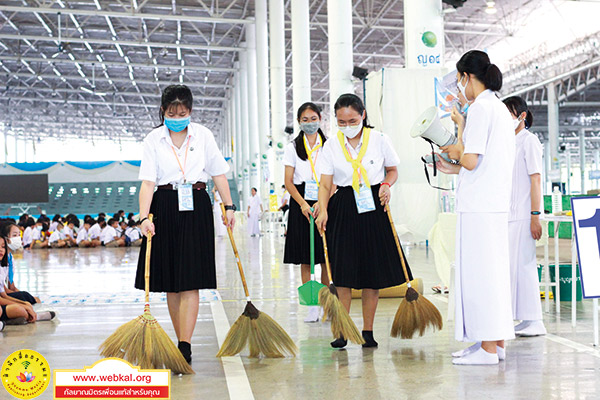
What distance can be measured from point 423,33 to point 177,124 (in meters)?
9.00

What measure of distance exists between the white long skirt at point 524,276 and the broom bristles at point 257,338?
1.51 meters

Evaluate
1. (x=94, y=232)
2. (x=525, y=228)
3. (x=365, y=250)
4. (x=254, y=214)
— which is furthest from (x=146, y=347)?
(x=254, y=214)

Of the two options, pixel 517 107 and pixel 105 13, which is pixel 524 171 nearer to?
pixel 517 107

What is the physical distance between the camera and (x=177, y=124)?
12.6ft

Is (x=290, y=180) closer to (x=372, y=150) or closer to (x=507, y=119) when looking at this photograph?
(x=372, y=150)

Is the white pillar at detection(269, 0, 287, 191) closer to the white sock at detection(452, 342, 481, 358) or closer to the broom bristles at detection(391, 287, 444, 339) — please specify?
the broom bristles at detection(391, 287, 444, 339)

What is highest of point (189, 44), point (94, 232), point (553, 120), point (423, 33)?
point (189, 44)

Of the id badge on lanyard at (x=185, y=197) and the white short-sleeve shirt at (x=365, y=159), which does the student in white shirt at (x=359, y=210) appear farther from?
the id badge on lanyard at (x=185, y=197)

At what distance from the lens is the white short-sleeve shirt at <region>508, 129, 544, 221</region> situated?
4.51m

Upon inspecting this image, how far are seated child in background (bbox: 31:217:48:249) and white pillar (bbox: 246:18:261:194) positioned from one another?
10.9 m

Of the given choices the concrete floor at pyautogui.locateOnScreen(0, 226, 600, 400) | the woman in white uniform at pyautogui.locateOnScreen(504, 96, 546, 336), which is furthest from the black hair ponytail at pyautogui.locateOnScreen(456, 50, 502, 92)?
the concrete floor at pyautogui.locateOnScreen(0, 226, 600, 400)

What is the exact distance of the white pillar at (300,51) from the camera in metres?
19.0

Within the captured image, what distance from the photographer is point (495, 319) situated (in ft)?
11.8

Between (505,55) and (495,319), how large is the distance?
1080 inches
